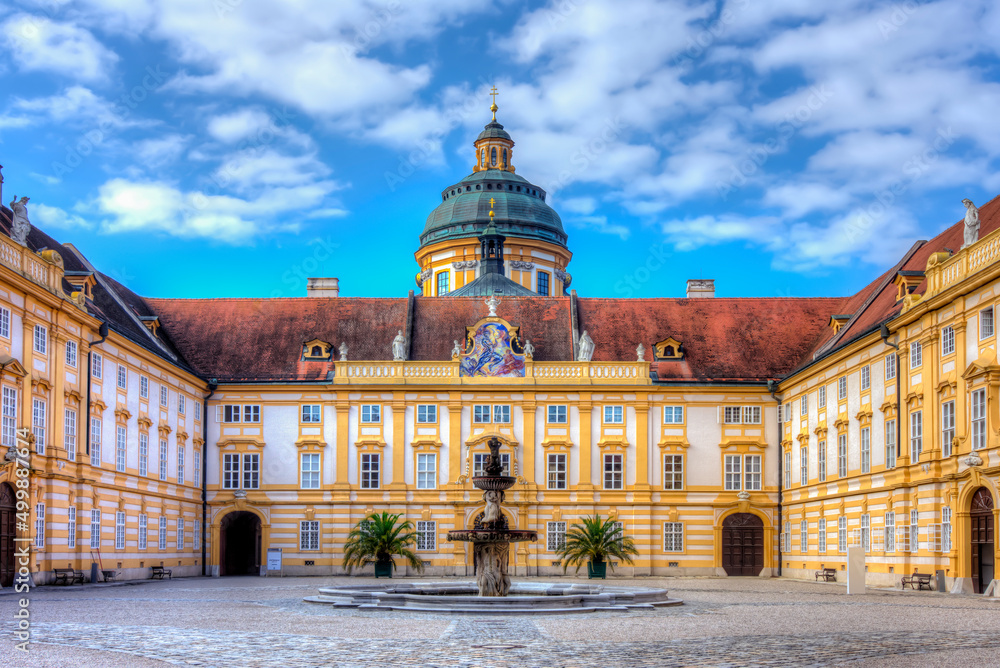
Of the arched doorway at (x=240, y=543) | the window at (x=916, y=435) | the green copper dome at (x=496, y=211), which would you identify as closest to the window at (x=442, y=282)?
the green copper dome at (x=496, y=211)

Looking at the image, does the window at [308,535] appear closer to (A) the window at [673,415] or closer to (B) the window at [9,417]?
(A) the window at [673,415]

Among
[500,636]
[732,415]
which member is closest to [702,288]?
[732,415]

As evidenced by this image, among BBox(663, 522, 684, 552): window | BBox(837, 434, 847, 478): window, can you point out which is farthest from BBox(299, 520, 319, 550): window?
BBox(837, 434, 847, 478): window

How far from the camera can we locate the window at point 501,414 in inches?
1997

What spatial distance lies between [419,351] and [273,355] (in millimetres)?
6473

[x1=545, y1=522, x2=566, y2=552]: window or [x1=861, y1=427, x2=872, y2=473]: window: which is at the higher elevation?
[x1=861, y1=427, x2=872, y2=473]: window

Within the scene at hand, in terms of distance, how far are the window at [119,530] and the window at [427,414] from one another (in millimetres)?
13879

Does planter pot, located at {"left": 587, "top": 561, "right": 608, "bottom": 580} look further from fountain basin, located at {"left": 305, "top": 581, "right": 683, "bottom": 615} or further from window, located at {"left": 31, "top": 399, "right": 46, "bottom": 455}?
window, located at {"left": 31, "top": 399, "right": 46, "bottom": 455}

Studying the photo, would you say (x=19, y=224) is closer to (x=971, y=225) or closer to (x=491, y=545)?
(x=491, y=545)

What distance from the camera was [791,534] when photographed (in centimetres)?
4825

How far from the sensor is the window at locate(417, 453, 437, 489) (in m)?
50.3

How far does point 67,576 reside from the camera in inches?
1387

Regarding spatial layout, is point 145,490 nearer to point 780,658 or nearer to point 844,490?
point 844,490

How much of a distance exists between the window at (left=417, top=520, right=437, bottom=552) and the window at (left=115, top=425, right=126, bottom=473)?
1349 cm
